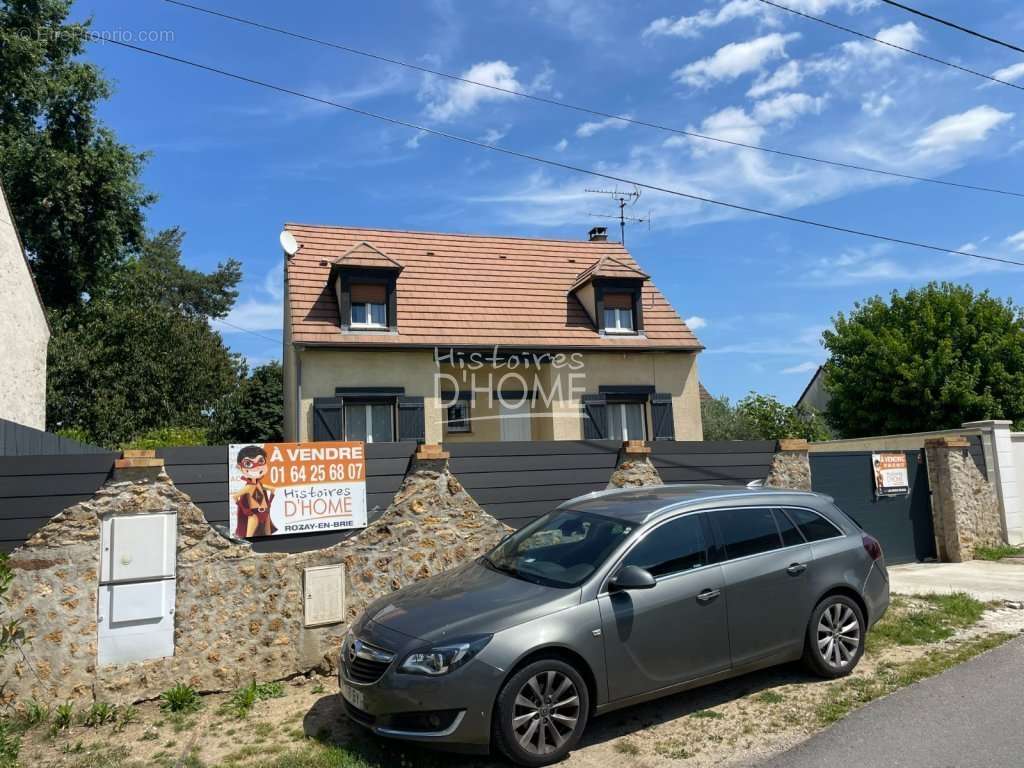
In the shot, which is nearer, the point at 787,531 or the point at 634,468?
the point at 787,531

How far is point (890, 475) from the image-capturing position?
1145 cm

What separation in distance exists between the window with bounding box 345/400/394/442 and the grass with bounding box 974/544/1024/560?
37.4 feet

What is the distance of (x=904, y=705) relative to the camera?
5098 mm

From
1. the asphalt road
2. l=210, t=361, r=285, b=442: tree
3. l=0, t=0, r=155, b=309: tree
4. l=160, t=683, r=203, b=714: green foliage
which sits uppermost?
l=0, t=0, r=155, b=309: tree

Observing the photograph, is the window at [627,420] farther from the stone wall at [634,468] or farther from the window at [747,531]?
the window at [747,531]

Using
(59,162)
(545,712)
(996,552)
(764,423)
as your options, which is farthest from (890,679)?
(59,162)

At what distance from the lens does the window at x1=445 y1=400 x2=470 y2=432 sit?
1686 cm

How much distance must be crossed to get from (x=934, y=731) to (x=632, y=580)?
2.19 meters

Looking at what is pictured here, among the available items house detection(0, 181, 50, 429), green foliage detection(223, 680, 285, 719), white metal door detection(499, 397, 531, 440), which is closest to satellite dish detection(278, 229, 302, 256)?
house detection(0, 181, 50, 429)

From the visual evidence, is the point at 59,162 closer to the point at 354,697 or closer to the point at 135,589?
the point at 135,589

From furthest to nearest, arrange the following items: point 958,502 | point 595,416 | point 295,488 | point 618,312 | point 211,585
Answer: point 618,312 → point 595,416 → point 958,502 → point 295,488 → point 211,585

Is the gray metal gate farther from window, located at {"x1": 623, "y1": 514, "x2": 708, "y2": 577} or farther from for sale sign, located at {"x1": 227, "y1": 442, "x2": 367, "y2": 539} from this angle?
for sale sign, located at {"x1": 227, "y1": 442, "x2": 367, "y2": 539}

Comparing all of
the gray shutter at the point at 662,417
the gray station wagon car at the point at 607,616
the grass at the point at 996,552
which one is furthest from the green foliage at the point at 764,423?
the gray station wagon car at the point at 607,616

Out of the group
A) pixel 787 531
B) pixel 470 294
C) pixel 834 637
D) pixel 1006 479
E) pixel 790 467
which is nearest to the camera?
pixel 834 637
